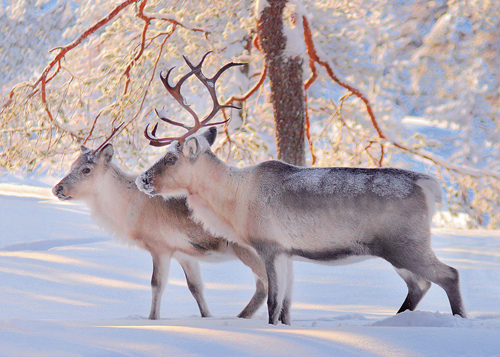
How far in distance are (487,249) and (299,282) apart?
12.9 feet

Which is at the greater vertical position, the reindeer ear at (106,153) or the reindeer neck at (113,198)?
the reindeer ear at (106,153)

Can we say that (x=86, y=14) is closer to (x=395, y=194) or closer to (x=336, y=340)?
(x=395, y=194)

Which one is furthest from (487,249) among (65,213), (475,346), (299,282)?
(65,213)

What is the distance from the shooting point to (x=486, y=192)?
11.9 m

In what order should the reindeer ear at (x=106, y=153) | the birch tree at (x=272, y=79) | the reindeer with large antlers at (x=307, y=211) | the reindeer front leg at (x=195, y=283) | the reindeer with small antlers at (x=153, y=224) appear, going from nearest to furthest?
the reindeer with large antlers at (x=307, y=211) < the reindeer with small antlers at (x=153, y=224) < the reindeer front leg at (x=195, y=283) < the reindeer ear at (x=106, y=153) < the birch tree at (x=272, y=79)

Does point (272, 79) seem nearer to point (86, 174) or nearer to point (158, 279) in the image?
point (86, 174)

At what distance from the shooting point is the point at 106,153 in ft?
18.3

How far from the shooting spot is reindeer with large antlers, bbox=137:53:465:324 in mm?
3926

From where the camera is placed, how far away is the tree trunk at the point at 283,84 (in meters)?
7.45

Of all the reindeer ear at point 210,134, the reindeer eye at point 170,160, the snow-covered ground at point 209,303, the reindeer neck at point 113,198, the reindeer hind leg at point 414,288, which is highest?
the reindeer ear at point 210,134

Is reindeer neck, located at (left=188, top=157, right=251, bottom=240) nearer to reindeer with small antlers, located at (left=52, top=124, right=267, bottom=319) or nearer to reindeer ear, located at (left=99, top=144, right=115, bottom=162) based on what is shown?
reindeer with small antlers, located at (left=52, top=124, right=267, bottom=319)

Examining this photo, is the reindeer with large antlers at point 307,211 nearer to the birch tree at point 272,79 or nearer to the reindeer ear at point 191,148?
the reindeer ear at point 191,148

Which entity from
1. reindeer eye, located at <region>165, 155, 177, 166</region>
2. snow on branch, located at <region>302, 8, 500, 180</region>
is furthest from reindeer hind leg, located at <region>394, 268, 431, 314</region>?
snow on branch, located at <region>302, 8, 500, 180</region>

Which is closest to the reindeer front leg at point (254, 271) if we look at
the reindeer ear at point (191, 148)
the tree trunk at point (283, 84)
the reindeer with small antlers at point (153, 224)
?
the reindeer with small antlers at point (153, 224)
